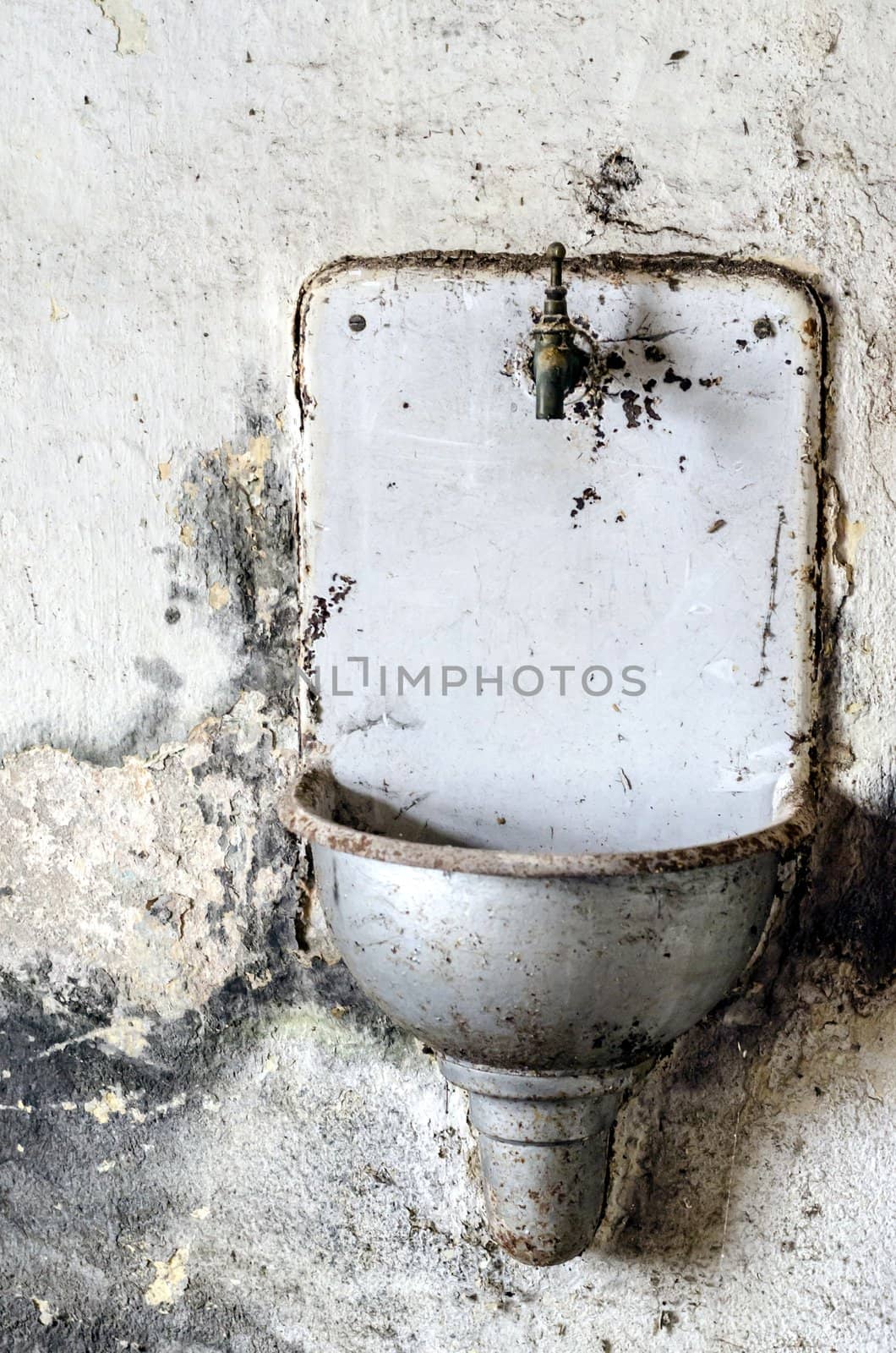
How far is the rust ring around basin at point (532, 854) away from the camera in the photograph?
3.05 feet

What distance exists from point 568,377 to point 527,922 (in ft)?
1.54

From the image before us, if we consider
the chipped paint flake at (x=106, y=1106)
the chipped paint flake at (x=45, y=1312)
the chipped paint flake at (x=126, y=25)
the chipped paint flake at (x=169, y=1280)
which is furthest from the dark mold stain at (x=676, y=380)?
the chipped paint flake at (x=45, y=1312)

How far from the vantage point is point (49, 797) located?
49.3 inches

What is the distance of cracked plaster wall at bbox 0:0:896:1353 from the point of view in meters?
1.13

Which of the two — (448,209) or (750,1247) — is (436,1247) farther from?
(448,209)

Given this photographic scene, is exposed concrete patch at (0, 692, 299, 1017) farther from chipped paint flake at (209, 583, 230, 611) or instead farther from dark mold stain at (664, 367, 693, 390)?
dark mold stain at (664, 367, 693, 390)

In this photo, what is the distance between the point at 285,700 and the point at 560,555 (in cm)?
32

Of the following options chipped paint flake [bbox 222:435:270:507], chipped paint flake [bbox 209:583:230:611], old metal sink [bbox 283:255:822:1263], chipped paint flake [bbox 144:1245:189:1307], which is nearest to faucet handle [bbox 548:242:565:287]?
old metal sink [bbox 283:255:822:1263]

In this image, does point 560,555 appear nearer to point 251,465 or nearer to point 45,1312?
point 251,465

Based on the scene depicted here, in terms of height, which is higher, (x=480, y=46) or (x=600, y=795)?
(x=480, y=46)

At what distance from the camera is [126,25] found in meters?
1.17

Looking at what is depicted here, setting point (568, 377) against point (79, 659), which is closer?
point (568, 377)

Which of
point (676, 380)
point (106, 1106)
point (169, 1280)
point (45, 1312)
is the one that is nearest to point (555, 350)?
point (676, 380)

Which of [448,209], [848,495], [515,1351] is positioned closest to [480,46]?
[448,209]
